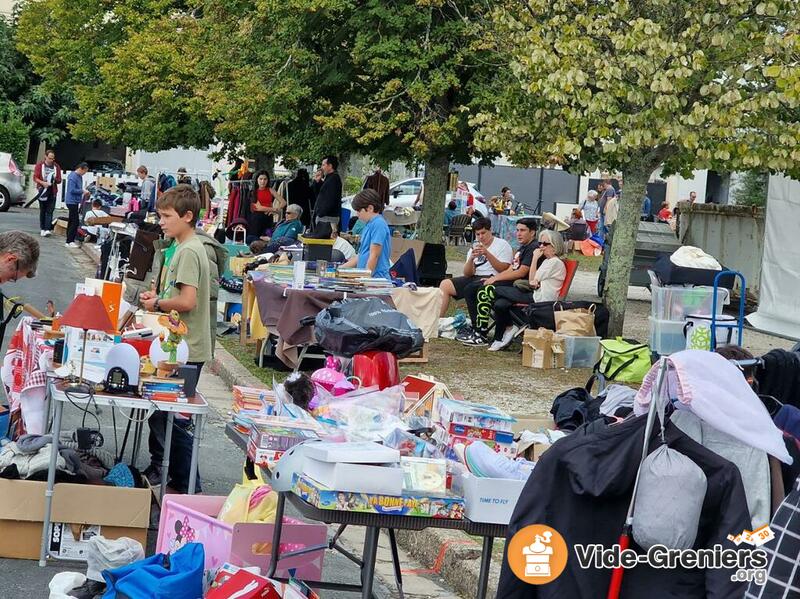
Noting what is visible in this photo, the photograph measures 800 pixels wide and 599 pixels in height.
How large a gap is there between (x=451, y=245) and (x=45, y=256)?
529 inches

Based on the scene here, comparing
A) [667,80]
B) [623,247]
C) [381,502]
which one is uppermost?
[667,80]

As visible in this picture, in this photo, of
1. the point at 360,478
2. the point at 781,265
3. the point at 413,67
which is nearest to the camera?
the point at 360,478

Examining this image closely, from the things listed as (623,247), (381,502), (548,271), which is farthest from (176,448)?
(623,247)

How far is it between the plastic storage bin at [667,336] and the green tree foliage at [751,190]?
22500mm

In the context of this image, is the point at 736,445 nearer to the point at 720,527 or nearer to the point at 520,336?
the point at 720,527

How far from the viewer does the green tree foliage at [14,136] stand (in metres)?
44.3

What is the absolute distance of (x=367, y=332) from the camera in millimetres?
9586

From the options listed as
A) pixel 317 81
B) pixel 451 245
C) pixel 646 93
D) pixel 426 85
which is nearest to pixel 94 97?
pixel 451 245

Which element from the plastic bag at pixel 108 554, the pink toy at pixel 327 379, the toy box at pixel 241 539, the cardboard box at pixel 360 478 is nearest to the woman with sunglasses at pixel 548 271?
the pink toy at pixel 327 379

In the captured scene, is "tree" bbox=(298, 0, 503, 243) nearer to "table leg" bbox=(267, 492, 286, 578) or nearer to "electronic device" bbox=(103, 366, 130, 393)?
"electronic device" bbox=(103, 366, 130, 393)

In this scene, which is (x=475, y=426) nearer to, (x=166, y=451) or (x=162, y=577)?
(x=162, y=577)

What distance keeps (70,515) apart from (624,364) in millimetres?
5827

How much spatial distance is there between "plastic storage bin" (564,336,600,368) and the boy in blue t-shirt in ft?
7.53

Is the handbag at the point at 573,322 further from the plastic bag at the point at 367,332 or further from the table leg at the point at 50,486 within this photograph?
the table leg at the point at 50,486
